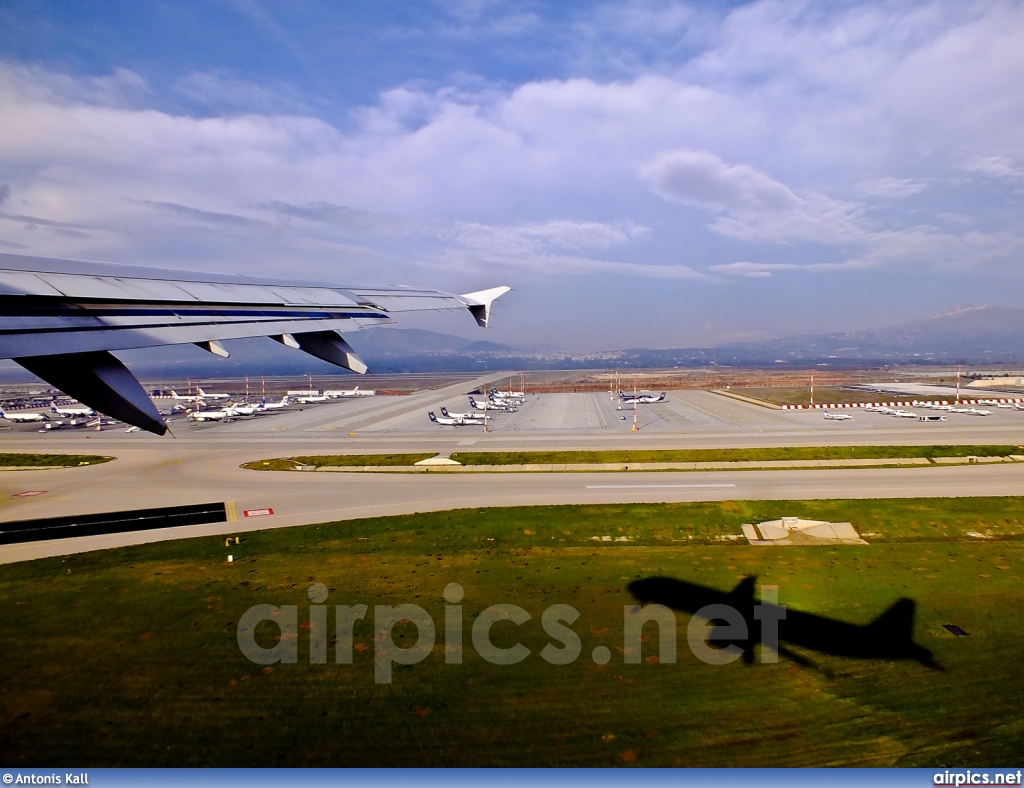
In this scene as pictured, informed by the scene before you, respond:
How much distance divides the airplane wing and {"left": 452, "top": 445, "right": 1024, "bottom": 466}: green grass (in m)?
31.2

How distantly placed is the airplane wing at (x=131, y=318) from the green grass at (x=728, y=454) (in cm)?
3120

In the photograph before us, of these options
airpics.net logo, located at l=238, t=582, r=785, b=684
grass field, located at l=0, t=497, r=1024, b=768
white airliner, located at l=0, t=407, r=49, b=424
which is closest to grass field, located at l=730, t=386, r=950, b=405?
grass field, located at l=0, t=497, r=1024, b=768

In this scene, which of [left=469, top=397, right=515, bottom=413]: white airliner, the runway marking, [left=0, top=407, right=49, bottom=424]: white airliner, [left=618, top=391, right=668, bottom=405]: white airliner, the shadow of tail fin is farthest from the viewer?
[left=618, top=391, right=668, bottom=405]: white airliner

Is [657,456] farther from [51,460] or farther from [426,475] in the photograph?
[51,460]

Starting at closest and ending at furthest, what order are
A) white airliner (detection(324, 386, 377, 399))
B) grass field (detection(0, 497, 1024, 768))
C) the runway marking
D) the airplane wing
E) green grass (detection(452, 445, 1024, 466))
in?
the airplane wing < grass field (detection(0, 497, 1024, 768)) < the runway marking < green grass (detection(452, 445, 1024, 466)) < white airliner (detection(324, 386, 377, 399))

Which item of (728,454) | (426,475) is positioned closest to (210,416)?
(426,475)

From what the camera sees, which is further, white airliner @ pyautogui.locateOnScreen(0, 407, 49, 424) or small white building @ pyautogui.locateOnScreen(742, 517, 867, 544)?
white airliner @ pyautogui.locateOnScreen(0, 407, 49, 424)

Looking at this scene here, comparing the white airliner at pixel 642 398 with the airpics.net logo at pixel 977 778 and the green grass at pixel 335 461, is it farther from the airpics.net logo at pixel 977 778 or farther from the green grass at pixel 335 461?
the airpics.net logo at pixel 977 778

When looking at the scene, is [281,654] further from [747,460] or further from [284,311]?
[747,460]

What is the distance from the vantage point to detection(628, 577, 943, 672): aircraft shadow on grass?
50.0 feet

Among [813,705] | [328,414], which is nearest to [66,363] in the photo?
[813,705]

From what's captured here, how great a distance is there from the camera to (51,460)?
4475 centimetres

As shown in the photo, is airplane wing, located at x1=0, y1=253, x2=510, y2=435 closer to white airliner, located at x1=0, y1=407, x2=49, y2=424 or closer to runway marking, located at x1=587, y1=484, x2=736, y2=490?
runway marking, located at x1=587, y1=484, x2=736, y2=490

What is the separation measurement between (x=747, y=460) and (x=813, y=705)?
1146 inches
